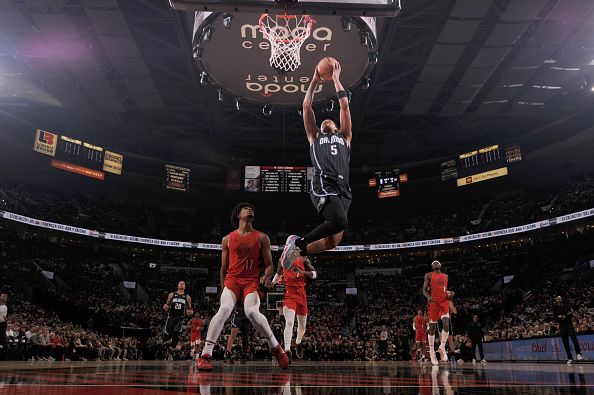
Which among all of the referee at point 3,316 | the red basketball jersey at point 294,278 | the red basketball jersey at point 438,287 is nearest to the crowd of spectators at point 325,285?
the referee at point 3,316

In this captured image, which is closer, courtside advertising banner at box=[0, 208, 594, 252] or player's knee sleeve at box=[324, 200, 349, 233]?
player's knee sleeve at box=[324, 200, 349, 233]

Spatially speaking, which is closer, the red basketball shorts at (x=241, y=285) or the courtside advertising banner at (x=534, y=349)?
the red basketball shorts at (x=241, y=285)

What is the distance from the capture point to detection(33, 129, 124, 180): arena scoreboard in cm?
2645

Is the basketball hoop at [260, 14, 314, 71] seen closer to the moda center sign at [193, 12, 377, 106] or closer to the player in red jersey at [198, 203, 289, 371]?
the moda center sign at [193, 12, 377, 106]

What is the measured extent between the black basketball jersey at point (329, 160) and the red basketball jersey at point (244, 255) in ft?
3.11

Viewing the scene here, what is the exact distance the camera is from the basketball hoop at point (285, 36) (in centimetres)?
1066

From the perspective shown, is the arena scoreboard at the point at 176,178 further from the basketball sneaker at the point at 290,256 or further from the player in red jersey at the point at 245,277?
the basketball sneaker at the point at 290,256

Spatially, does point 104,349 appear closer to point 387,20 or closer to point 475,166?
point 387,20

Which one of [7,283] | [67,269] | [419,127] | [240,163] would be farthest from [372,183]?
[7,283]

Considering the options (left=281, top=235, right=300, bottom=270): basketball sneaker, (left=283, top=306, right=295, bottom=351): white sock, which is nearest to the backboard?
(left=281, top=235, right=300, bottom=270): basketball sneaker

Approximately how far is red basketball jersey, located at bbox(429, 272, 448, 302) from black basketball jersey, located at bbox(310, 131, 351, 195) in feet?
18.6

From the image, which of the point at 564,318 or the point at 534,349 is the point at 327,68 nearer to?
the point at 564,318

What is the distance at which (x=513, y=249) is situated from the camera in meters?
30.7

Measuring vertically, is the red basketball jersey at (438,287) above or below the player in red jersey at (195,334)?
above
